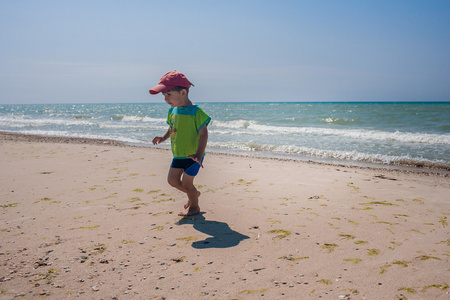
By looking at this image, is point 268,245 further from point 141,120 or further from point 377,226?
point 141,120

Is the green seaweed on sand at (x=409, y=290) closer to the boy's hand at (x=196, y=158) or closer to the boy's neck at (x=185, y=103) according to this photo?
the boy's hand at (x=196, y=158)

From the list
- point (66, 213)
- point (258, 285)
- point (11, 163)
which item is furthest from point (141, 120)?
point (258, 285)

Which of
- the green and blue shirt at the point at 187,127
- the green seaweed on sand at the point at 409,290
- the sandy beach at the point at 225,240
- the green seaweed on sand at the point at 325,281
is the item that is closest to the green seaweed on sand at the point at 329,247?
the sandy beach at the point at 225,240

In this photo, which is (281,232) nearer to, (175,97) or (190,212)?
(190,212)

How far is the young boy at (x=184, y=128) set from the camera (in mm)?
3388

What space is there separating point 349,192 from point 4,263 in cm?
430

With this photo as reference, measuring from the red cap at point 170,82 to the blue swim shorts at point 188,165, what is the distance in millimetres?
808

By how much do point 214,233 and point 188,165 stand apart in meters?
0.84

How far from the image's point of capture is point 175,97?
3.46 meters

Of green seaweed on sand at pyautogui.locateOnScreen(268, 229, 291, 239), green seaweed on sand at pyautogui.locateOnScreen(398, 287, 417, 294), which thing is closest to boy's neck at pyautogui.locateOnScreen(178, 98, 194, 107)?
green seaweed on sand at pyautogui.locateOnScreen(268, 229, 291, 239)

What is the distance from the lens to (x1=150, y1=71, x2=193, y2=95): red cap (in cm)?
333

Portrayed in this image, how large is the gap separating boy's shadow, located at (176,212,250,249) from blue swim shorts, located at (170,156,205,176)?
0.53 m

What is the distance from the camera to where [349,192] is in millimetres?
4754

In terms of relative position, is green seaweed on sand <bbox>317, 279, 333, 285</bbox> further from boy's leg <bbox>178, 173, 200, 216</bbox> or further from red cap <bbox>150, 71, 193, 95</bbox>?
red cap <bbox>150, 71, 193, 95</bbox>
